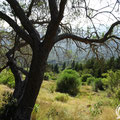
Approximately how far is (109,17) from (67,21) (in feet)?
6.47

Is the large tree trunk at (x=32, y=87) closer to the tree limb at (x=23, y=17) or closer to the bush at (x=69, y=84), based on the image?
the tree limb at (x=23, y=17)

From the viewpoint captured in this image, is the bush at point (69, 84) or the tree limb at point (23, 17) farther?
the bush at point (69, 84)

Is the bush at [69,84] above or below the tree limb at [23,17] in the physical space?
below

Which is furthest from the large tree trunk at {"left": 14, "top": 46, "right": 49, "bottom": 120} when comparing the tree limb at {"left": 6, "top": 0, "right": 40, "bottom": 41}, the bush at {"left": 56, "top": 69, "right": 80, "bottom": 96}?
the bush at {"left": 56, "top": 69, "right": 80, "bottom": 96}

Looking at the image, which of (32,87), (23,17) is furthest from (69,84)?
(23,17)

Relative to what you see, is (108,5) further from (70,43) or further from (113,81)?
(113,81)

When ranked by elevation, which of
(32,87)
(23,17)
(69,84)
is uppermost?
(23,17)

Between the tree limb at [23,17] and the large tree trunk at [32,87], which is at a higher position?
the tree limb at [23,17]

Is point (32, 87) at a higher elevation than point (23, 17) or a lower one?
lower

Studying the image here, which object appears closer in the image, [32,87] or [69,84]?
[32,87]

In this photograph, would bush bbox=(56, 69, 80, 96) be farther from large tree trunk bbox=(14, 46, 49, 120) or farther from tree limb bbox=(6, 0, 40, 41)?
tree limb bbox=(6, 0, 40, 41)

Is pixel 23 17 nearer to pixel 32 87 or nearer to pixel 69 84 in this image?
pixel 32 87

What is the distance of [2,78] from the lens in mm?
12500

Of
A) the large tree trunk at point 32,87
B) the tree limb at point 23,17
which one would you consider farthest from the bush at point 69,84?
the tree limb at point 23,17
